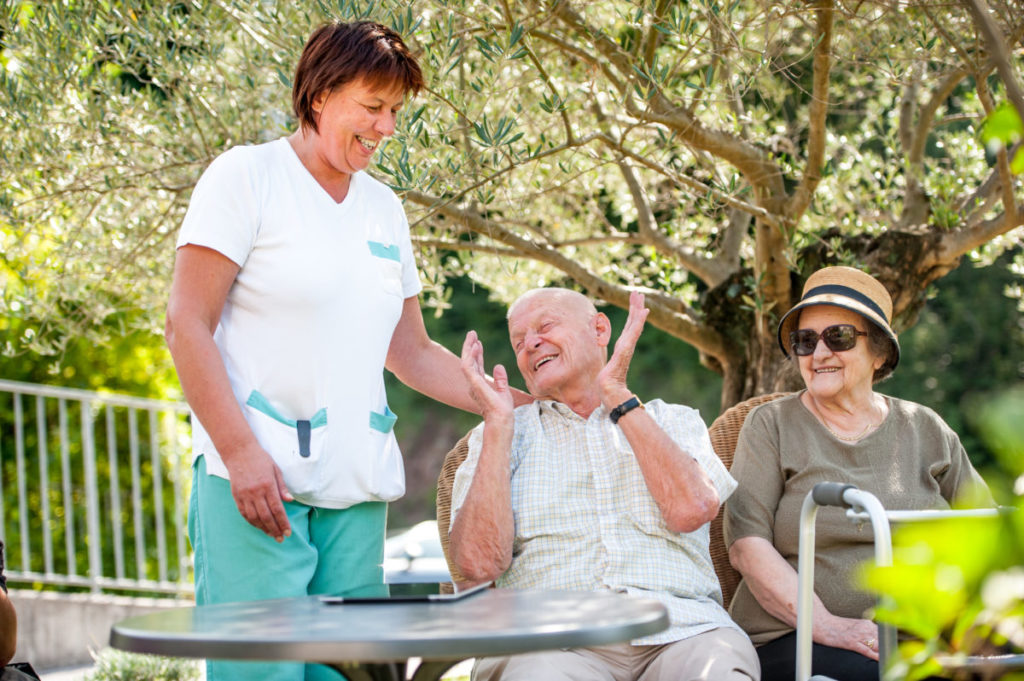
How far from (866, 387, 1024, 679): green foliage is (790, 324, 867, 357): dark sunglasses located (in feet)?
8.19

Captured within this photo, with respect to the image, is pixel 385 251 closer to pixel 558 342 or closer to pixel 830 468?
pixel 558 342

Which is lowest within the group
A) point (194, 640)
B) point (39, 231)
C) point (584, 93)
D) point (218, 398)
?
point (194, 640)

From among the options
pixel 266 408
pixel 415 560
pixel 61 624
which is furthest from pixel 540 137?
pixel 61 624

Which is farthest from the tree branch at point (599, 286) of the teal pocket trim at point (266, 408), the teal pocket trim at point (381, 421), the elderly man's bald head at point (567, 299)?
the teal pocket trim at point (266, 408)

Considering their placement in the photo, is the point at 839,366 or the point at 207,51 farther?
the point at 207,51

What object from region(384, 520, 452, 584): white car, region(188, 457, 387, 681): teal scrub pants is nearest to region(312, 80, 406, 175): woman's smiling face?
region(188, 457, 387, 681): teal scrub pants

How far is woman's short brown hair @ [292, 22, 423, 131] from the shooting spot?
231 centimetres

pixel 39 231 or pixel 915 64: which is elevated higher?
pixel 915 64

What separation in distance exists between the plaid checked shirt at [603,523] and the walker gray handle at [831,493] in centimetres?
59

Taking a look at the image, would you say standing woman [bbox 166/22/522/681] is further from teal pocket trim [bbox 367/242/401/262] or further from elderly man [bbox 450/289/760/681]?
elderly man [bbox 450/289/760/681]

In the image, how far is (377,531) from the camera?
239cm

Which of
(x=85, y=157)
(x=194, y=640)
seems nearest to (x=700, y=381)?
(x=85, y=157)

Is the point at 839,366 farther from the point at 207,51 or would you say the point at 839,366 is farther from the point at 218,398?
the point at 207,51

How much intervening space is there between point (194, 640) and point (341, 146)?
1.27 m
